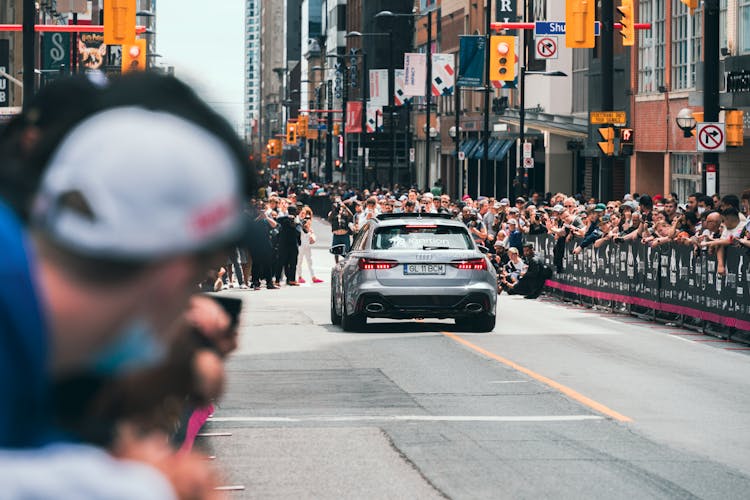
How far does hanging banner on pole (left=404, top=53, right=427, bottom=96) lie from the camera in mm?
69312

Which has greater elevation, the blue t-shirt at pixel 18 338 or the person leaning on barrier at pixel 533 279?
the blue t-shirt at pixel 18 338

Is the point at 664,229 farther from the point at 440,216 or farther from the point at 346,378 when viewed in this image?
the point at 346,378

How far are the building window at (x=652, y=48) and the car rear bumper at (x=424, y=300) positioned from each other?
31065 millimetres

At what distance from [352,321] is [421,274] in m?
1.33

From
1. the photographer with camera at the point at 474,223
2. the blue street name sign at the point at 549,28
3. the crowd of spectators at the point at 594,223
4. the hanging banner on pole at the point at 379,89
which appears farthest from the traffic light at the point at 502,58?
the hanging banner on pole at the point at 379,89

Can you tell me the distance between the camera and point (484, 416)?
12875 mm

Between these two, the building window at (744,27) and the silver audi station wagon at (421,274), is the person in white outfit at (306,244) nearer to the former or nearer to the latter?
the building window at (744,27)

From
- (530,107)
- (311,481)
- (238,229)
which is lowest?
(311,481)

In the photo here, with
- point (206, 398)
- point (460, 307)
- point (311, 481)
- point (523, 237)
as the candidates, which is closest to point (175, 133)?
point (206, 398)

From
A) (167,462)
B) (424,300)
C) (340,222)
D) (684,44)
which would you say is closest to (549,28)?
(340,222)

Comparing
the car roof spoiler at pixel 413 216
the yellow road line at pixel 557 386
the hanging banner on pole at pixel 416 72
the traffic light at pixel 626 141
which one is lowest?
the yellow road line at pixel 557 386

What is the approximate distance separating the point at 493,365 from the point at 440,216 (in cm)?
515

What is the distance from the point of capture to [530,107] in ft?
238

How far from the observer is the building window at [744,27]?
40.9m
